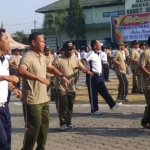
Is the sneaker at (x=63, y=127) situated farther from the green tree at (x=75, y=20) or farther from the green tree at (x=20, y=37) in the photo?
the green tree at (x=20, y=37)

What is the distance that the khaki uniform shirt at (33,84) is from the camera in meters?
5.25

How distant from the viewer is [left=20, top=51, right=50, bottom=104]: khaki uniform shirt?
17.2ft

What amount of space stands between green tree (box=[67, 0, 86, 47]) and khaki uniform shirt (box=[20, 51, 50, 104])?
3503cm

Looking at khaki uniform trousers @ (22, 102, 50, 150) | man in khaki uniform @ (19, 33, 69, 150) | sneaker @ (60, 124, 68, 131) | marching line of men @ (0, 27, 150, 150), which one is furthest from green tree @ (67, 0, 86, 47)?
khaki uniform trousers @ (22, 102, 50, 150)

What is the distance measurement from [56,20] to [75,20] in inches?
85.5

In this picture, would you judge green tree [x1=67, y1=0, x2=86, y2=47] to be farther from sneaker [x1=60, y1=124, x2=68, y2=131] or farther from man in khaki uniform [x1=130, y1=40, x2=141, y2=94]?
sneaker [x1=60, y1=124, x2=68, y2=131]

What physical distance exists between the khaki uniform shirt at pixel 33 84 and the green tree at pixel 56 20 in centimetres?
3503

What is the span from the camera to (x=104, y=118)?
328 inches

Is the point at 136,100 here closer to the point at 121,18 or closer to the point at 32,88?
the point at 32,88

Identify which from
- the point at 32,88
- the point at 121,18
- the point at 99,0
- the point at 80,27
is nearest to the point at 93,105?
the point at 32,88

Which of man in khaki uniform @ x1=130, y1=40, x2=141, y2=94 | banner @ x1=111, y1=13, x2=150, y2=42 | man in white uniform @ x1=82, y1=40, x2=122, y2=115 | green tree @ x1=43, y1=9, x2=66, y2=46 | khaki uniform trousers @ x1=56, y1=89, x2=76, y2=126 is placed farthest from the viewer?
green tree @ x1=43, y1=9, x2=66, y2=46

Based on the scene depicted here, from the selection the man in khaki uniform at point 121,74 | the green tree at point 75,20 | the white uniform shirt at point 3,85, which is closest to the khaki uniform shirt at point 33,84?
the white uniform shirt at point 3,85

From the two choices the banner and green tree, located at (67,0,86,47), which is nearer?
the banner

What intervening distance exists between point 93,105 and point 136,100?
2258mm
